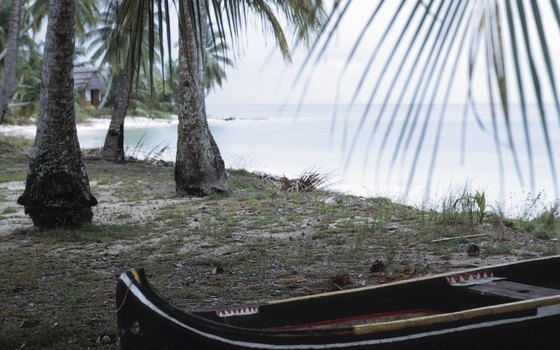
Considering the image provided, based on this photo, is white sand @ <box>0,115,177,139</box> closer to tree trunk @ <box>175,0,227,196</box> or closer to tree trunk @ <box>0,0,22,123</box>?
tree trunk @ <box>0,0,22,123</box>

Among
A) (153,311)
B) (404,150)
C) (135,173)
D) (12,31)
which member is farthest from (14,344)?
(12,31)

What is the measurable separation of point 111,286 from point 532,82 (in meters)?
4.44

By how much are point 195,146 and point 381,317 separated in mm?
6305

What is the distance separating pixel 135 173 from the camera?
11.6 metres

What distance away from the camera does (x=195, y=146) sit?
883cm

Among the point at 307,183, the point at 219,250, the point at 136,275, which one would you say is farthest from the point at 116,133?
the point at 136,275

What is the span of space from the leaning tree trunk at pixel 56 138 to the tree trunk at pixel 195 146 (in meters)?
2.47

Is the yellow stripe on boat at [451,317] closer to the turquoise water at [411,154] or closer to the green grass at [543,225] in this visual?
the turquoise water at [411,154]

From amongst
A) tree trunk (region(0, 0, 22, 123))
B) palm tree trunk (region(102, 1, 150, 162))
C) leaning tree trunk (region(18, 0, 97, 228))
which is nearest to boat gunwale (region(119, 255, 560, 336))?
leaning tree trunk (region(18, 0, 97, 228))

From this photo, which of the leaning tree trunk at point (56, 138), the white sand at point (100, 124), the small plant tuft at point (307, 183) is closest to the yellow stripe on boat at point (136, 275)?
the leaning tree trunk at point (56, 138)

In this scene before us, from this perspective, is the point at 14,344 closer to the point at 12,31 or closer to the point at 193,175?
the point at 193,175

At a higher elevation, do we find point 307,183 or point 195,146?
point 195,146

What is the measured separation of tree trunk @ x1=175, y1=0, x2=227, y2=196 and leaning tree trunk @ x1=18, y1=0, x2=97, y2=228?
8.11 ft

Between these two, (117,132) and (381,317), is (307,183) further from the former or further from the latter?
(381,317)
